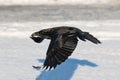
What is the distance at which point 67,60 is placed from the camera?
19.5 ft

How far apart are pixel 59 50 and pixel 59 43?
139mm

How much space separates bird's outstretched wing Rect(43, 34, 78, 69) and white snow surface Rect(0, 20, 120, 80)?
2.54ft

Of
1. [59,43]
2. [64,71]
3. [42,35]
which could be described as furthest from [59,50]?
[64,71]

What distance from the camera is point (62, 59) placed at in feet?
13.3

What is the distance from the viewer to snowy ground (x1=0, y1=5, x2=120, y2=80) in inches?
207

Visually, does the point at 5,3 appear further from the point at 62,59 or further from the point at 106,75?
the point at 62,59

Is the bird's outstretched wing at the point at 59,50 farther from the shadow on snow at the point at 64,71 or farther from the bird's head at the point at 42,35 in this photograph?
the shadow on snow at the point at 64,71

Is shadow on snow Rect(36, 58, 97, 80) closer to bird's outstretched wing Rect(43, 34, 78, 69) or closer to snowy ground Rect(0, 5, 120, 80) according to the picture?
snowy ground Rect(0, 5, 120, 80)

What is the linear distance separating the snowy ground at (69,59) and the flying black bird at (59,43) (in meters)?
0.52

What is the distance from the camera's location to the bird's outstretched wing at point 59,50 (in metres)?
3.99

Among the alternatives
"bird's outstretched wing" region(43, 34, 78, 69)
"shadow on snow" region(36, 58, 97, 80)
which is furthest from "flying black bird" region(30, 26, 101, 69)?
"shadow on snow" region(36, 58, 97, 80)

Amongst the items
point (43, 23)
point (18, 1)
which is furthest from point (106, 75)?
point (18, 1)

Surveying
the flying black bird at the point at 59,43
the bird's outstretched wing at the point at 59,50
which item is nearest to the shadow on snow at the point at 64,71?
the flying black bird at the point at 59,43

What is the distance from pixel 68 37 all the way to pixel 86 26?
3647mm
